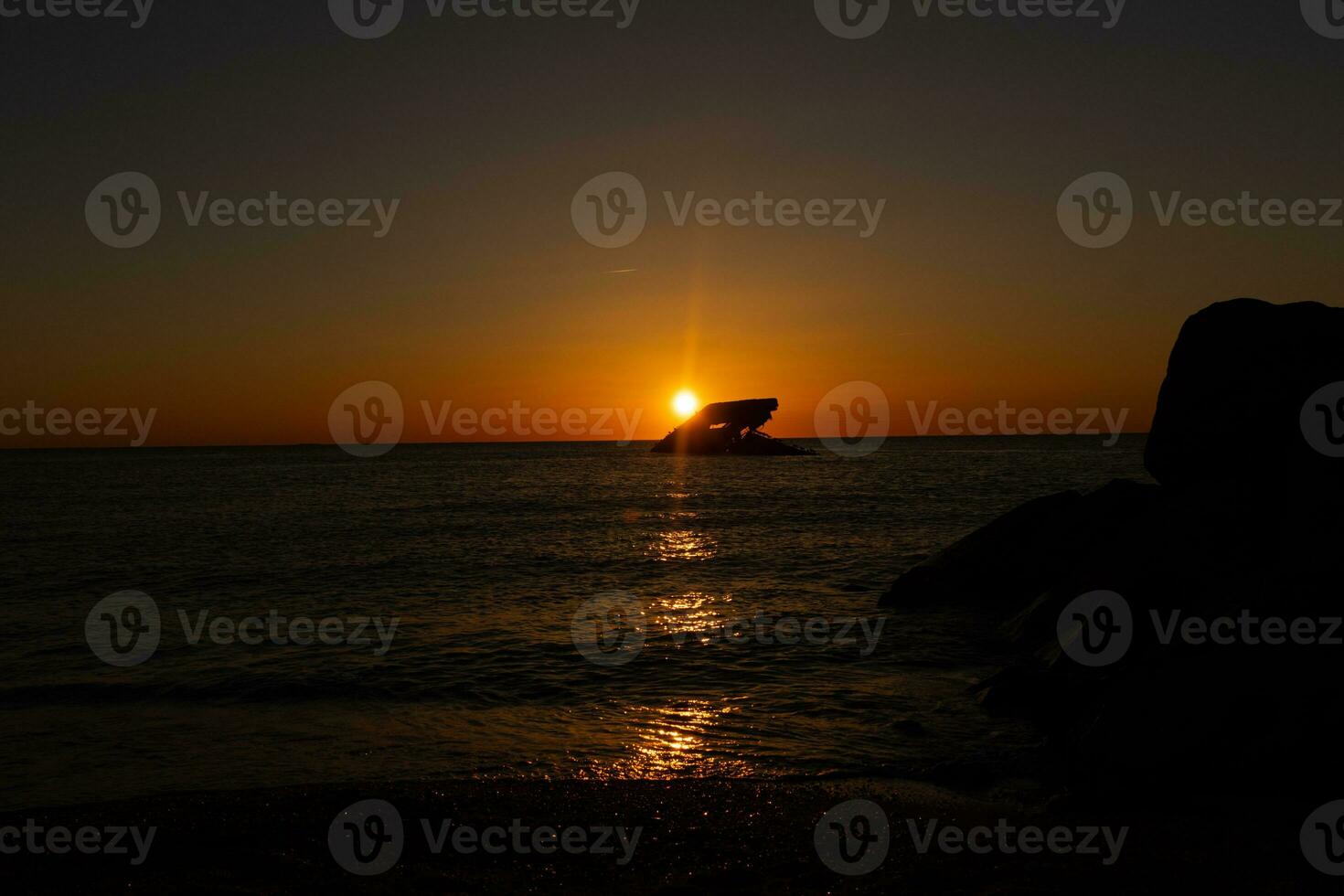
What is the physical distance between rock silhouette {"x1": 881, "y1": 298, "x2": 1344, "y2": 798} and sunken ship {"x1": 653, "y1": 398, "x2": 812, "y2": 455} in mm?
102657

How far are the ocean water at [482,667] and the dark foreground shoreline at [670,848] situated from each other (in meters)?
0.79

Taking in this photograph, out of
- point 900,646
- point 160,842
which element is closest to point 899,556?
point 900,646

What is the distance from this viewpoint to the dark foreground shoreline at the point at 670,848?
239 inches

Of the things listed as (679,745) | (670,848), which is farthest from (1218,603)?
(670,848)

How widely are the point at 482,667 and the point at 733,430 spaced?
107048mm

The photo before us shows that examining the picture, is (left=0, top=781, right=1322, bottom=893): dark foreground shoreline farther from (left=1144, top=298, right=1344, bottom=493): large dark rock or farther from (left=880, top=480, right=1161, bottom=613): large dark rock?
(left=880, top=480, right=1161, bottom=613): large dark rock

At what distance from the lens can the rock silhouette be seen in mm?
7234

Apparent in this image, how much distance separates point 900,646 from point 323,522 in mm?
31243

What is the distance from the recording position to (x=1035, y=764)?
328 inches

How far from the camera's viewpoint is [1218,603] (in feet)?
27.9

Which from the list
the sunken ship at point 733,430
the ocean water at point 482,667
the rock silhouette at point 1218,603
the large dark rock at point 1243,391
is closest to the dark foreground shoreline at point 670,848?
the rock silhouette at point 1218,603

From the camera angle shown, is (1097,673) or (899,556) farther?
(899,556)

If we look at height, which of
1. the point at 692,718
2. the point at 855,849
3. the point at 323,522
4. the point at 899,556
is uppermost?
the point at 323,522

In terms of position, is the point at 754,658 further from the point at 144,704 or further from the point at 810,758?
the point at 144,704
